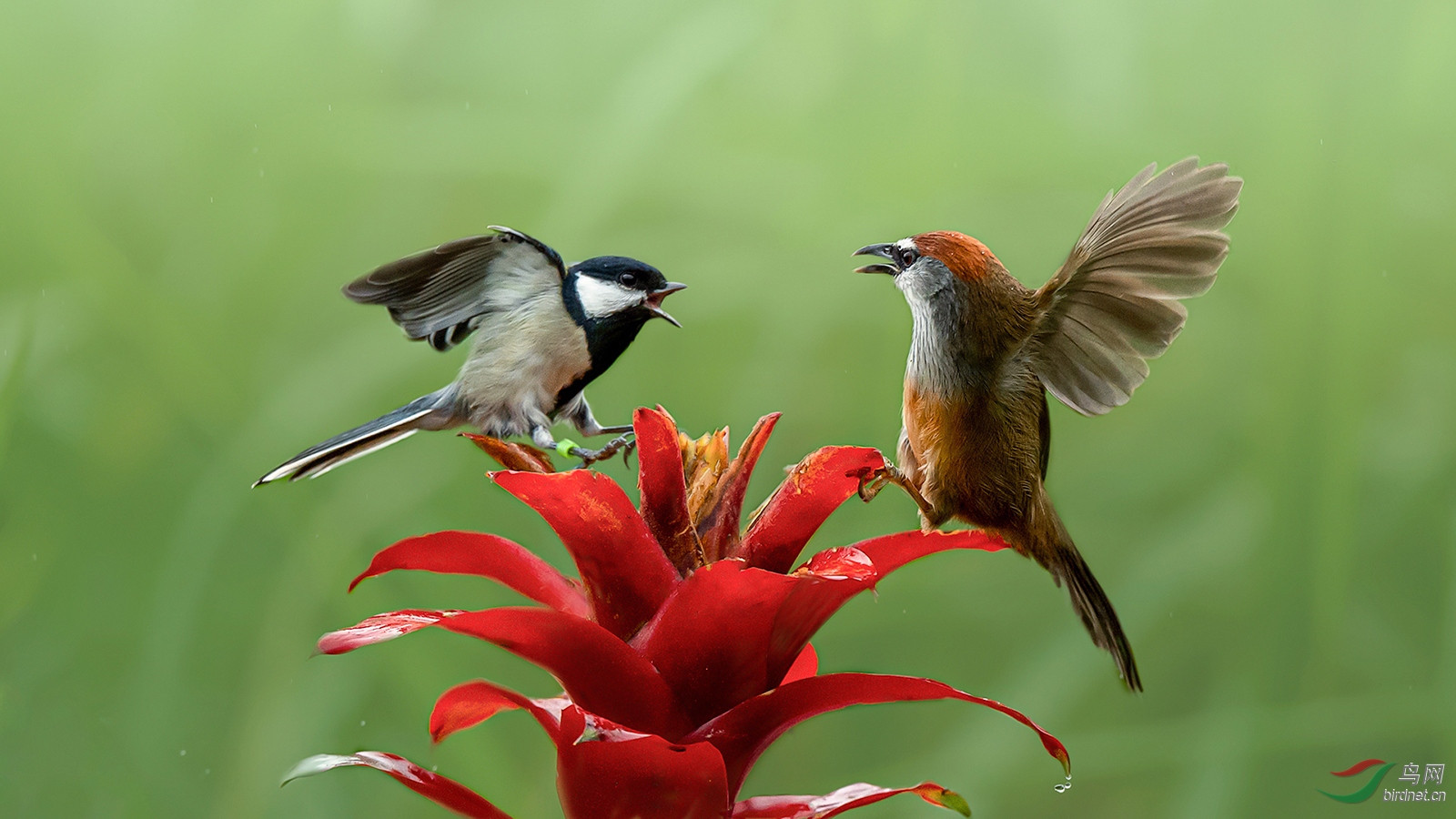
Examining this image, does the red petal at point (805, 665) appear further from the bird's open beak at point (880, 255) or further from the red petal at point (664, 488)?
the bird's open beak at point (880, 255)

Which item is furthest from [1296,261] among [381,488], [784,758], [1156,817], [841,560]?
[381,488]

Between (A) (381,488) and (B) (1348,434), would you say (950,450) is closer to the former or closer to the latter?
(A) (381,488)

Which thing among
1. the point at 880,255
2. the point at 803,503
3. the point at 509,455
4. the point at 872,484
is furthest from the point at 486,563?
the point at 880,255

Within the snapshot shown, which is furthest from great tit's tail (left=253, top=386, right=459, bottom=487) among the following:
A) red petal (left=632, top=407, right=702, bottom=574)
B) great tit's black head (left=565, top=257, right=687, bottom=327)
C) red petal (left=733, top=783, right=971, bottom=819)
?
red petal (left=733, top=783, right=971, bottom=819)

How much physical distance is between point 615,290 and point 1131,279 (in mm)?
465

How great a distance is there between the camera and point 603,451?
882 mm

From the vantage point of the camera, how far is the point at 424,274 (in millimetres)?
909

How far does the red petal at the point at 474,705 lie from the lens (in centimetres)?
66

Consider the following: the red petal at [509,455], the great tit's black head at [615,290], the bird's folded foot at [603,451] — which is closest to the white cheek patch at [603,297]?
the great tit's black head at [615,290]

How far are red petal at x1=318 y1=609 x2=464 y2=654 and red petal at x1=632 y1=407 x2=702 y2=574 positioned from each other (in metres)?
0.14

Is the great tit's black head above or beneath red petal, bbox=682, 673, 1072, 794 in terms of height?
above

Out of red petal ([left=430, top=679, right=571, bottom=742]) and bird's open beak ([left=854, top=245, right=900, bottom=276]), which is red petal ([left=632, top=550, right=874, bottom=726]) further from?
bird's open beak ([left=854, top=245, right=900, bottom=276])

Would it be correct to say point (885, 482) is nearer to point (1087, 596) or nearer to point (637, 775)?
point (1087, 596)

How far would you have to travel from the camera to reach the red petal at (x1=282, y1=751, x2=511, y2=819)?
2.01ft
